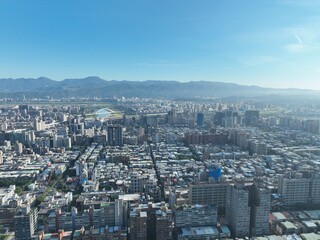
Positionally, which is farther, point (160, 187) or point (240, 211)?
point (160, 187)

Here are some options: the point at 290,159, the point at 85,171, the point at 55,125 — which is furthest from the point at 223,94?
the point at 85,171

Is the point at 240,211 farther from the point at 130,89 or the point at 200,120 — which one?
the point at 130,89

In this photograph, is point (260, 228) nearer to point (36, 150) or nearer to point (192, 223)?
point (192, 223)

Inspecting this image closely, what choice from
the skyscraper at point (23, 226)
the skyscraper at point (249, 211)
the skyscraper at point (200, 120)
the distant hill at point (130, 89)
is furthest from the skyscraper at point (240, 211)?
the distant hill at point (130, 89)

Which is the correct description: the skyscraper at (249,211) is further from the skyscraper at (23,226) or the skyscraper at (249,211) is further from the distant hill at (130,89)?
the distant hill at (130,89)

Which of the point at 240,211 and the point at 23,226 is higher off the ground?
the point at 240,211

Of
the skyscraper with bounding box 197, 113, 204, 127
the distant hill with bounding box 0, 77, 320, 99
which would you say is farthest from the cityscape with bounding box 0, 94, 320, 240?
the distant hill with bounding box 0, 77, 320, 99

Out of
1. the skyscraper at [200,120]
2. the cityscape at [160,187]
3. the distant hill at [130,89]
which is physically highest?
the distant hill at [130,89]

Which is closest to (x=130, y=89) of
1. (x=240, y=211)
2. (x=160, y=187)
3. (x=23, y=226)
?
(x=160, y=187)
